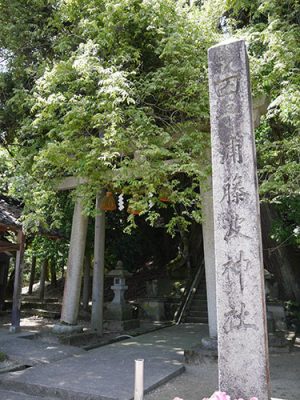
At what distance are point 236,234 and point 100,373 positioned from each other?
4111 millimetres

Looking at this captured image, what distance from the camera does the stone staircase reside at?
1388 centimetres

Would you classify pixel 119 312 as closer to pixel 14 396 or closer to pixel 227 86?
pixel 14 396

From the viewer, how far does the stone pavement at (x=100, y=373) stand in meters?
5.97

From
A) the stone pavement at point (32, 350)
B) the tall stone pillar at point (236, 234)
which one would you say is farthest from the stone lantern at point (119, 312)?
the tall stone pillar at point (236, 234)

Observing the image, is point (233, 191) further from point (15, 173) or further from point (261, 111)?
point (15, 173)

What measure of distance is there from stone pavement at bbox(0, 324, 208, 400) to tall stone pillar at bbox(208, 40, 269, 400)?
218 cm

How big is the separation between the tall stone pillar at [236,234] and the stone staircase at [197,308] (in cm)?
981

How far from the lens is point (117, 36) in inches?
336

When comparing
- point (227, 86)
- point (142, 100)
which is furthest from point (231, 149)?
point (142, 100)

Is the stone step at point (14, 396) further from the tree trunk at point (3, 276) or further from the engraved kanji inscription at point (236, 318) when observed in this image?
the tree trunk at point (3, 276)

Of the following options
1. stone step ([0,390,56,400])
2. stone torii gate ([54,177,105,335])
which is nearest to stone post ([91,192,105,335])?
stone torii gate ([54,177,105,335])

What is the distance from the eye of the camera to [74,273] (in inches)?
386

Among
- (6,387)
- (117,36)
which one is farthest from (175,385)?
(117,36)

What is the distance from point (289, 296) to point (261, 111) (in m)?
6.91
